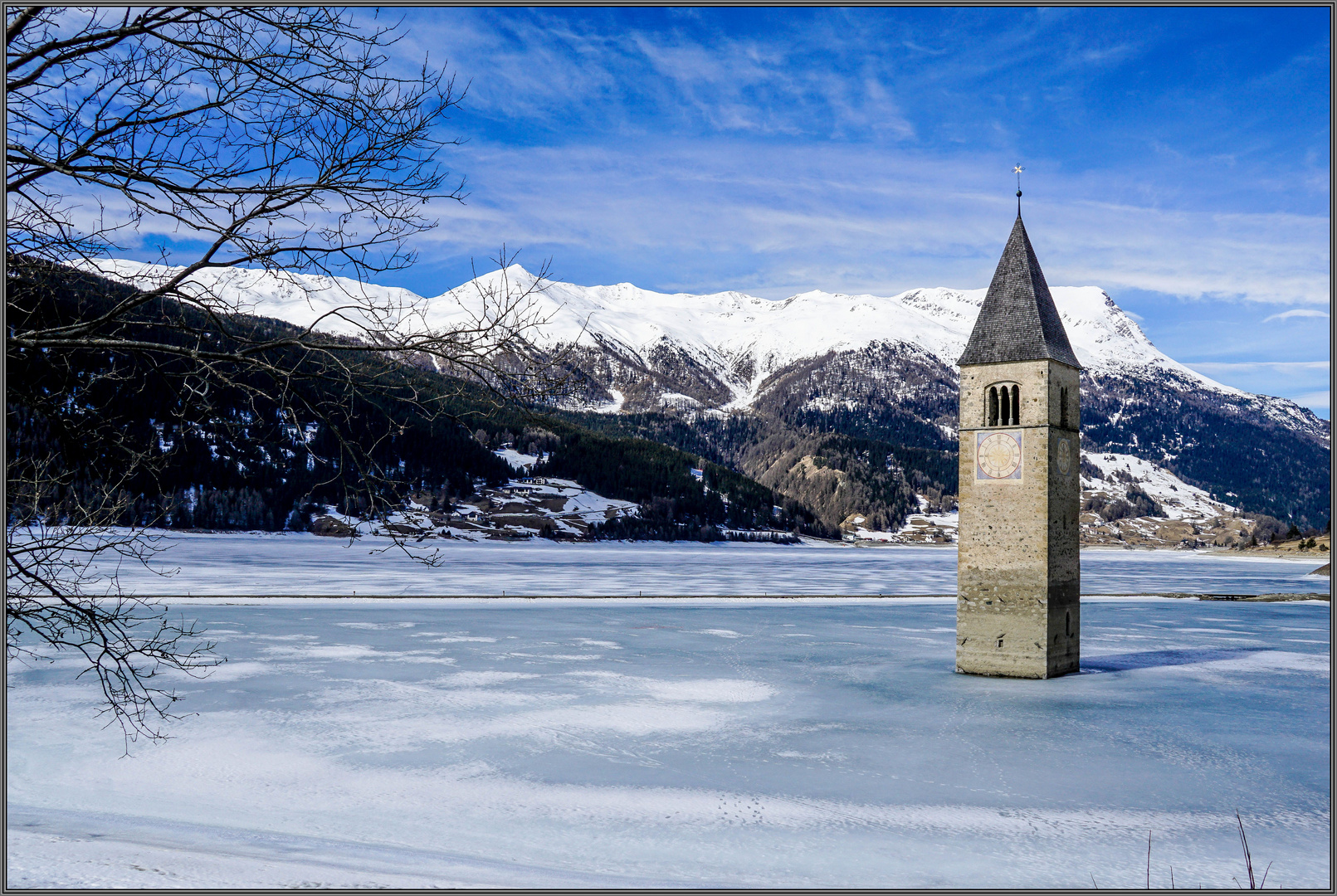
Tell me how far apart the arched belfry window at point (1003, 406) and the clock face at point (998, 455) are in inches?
18.5

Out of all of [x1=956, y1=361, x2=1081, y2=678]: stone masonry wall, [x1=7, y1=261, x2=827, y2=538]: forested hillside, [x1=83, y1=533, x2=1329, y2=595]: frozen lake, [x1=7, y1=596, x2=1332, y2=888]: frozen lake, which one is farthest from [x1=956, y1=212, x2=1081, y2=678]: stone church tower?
[x1=7, y1=261, x2=827, y2=538]: forested hillside

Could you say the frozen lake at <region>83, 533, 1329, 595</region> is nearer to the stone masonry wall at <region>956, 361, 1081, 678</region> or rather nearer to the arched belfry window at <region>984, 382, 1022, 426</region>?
the stone masonry wall at <region>956, 361, 1081, 678</region>

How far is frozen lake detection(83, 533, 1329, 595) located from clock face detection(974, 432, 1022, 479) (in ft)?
59.1

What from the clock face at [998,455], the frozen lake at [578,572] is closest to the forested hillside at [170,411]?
the clock face at [998,455]

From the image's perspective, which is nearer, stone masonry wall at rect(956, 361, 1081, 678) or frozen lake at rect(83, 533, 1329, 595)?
stone masonry wall at rect(956, 361, 1081, 678)

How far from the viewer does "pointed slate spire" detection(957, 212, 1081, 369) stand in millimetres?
26359

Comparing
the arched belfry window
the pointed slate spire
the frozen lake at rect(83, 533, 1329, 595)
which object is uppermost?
the pointed slate spire

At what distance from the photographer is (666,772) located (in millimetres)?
14430

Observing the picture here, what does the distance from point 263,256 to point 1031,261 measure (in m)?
26.6

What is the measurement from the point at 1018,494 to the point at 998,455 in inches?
50.8

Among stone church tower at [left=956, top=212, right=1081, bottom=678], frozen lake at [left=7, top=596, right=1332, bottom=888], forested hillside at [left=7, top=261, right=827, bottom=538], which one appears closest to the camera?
forested hillside at [left=7, top=261, right=827, bottom=538]

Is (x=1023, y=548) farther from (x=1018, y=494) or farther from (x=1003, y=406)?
(x=1003, y=406)

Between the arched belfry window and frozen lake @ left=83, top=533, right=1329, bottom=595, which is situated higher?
the arched belfry window

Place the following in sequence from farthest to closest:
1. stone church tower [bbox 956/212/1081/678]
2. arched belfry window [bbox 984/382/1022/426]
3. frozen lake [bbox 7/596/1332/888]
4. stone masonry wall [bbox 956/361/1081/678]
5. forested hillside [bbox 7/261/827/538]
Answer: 1. arched belfry window [bbox 984/382/1022/426]
2. stone church tower [bbox 956/212/1081/678]
3. stone masonry wall [bbox 956/361/1081/678]
4. frozen lake [bbox 7/596/1332/888]
5. forested hillside [bbox 7/261/827/538]
